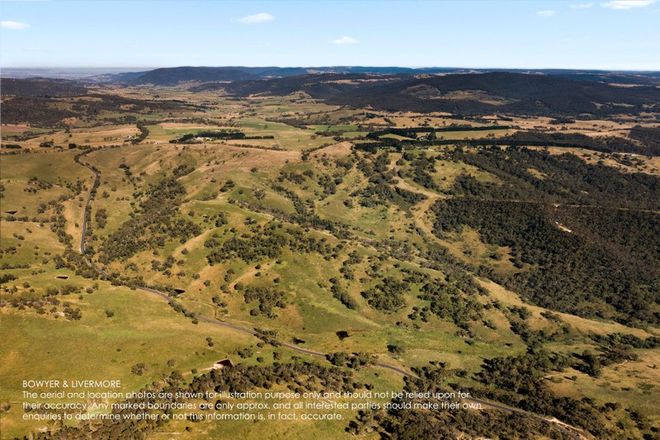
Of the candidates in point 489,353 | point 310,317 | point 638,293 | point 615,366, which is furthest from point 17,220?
point 638,293

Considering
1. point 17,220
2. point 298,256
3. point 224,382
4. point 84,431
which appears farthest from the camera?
point 17,220

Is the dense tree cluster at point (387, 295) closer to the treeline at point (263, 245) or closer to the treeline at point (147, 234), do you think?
the treeline at point (263, 245)

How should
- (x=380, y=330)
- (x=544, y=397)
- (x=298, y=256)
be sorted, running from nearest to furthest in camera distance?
(x=544, y=397) → (x=380, y=330) → (x=298, y=256)

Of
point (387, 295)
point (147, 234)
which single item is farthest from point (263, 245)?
point (387, 295)

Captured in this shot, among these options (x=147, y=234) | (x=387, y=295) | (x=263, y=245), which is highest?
(x=147, y=234)

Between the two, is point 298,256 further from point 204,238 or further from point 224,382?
point 224,382

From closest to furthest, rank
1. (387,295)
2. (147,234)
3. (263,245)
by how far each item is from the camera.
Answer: (387,295) → (263,245) → (147,234)

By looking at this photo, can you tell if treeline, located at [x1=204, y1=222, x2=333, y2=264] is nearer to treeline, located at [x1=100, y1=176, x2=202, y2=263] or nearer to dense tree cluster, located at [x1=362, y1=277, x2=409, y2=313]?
treeline, located at [x1=100, y1=176, x2=202, y2=263]

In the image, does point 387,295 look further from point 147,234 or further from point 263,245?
point 147,234

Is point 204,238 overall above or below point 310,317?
above

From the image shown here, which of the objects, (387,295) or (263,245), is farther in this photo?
(263,245)

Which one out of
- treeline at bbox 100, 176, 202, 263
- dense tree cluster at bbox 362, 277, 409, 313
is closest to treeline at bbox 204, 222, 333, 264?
treeline at bbox 100, 176, 202, 263
